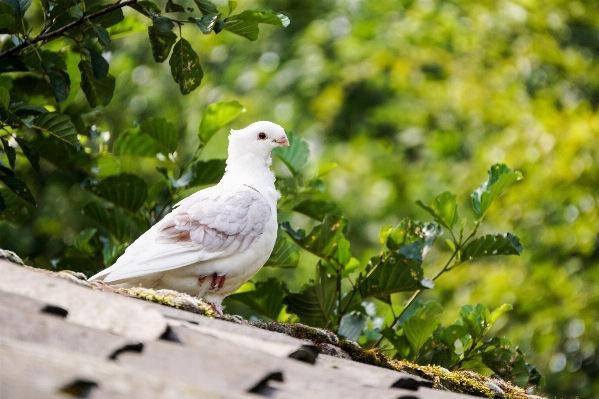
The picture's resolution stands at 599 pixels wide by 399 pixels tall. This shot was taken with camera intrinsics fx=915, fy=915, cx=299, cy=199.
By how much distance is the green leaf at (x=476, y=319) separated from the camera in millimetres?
5129

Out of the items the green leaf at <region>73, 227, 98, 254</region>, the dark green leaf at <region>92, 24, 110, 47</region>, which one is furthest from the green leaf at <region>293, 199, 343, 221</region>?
the dark green leaf at <region>92, 24, 110, 47</region>

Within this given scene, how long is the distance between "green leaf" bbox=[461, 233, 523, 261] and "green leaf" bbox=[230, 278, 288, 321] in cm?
115

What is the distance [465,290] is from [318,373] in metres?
10.2

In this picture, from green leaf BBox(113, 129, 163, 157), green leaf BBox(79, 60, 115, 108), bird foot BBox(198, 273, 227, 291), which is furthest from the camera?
green leaf BBox(113, 129, 163, 157)

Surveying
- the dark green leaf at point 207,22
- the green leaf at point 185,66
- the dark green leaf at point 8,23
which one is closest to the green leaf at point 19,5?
the dark green leaf at point 8,23

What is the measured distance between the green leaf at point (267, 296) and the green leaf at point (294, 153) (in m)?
0.78

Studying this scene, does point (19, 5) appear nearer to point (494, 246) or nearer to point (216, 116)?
point (216, 116)

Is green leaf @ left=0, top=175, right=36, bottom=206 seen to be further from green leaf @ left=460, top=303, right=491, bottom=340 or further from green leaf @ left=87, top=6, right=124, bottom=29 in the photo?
green leaf @ left=460, top=303, right=491, bottom=340

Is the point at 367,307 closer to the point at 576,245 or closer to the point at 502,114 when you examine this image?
the point at 576,245

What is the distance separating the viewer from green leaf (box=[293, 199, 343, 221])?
228 inches

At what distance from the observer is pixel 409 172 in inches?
649

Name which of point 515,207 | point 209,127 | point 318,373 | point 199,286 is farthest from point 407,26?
point 318,373

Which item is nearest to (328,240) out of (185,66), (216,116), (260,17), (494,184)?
(494,184)

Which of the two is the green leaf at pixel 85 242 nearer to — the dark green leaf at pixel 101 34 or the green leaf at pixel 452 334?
the dark green leaf at pixel 101 34
